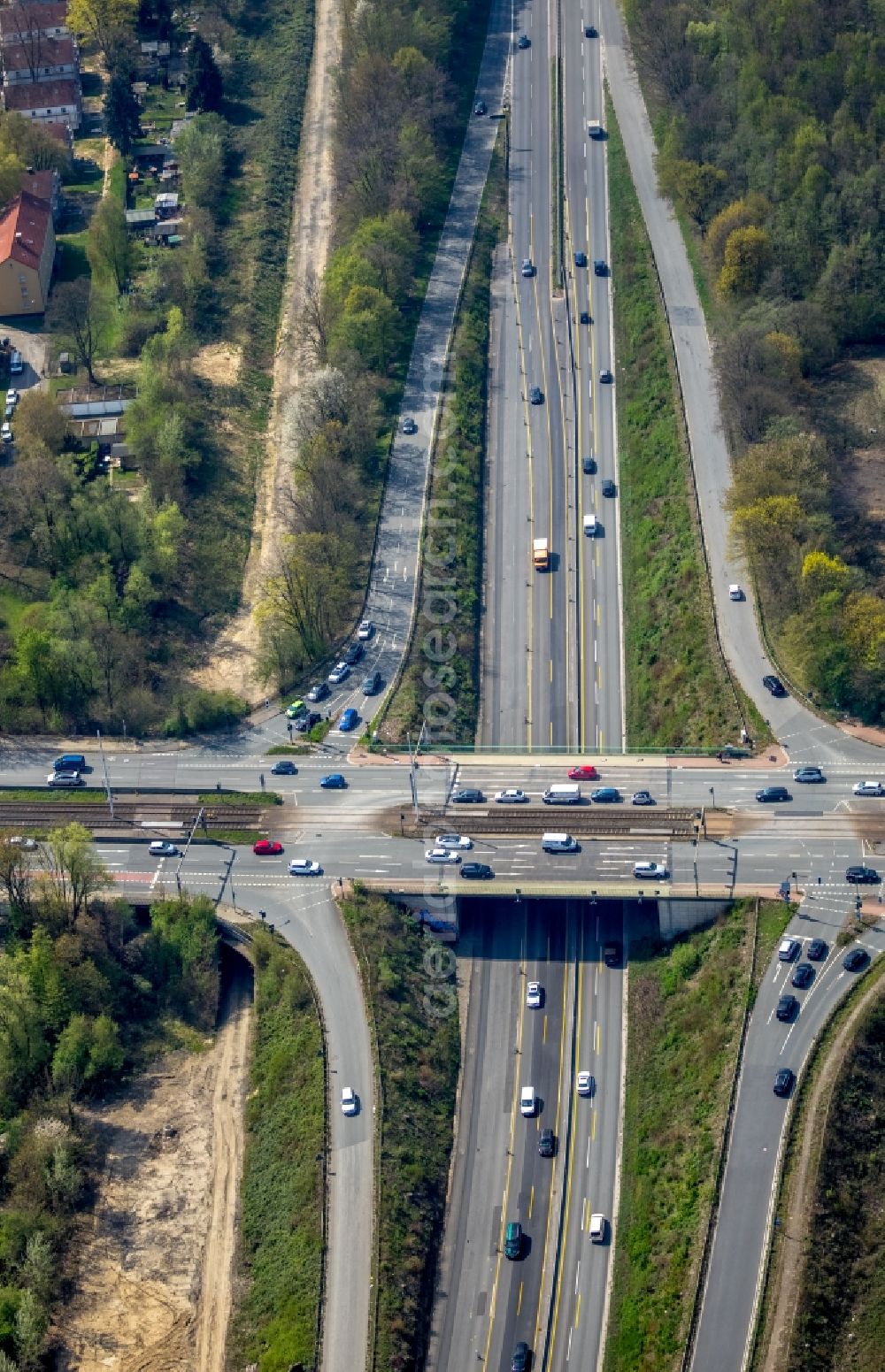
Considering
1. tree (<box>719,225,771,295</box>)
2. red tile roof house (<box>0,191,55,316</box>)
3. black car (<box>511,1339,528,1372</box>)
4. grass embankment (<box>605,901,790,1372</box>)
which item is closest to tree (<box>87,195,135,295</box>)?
red tile roof house (<box>0,191,55,316</box>)

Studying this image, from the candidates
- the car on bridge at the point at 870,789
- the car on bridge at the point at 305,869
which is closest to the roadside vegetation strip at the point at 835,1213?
the car on bridge at the point at 870,789

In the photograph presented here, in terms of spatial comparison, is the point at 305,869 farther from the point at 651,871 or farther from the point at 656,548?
the point at 656,548

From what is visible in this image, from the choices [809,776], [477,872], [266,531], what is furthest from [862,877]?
[266,531]

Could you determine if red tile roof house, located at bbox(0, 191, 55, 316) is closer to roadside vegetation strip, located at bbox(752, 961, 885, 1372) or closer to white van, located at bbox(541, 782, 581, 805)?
white van, located at bbox(541, 782, 581, 805)

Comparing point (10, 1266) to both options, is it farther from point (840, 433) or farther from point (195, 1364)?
point (840, 433)

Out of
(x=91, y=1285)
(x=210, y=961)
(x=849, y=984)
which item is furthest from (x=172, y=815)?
(x=849, y=984)

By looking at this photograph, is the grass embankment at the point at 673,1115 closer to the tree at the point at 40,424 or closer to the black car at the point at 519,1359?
the black car at the point at 519,1359
